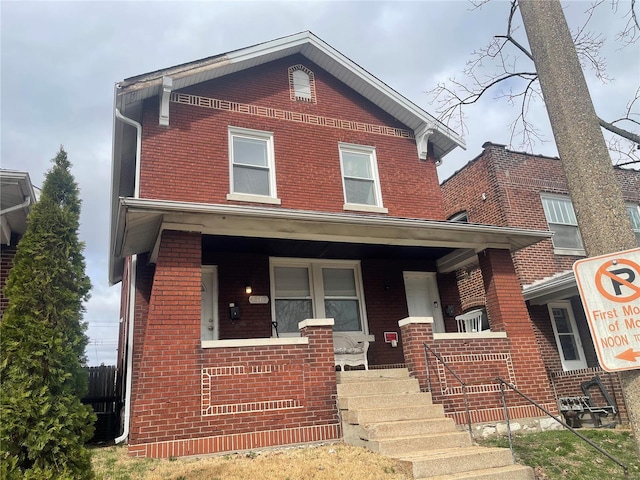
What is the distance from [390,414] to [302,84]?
8.01 metres

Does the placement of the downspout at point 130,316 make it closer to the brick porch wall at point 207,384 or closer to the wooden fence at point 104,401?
the wooden fence at point 104,401

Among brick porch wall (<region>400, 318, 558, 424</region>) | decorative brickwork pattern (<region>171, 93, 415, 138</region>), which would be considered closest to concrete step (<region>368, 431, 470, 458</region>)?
brick porch wall (<region>400, 318, 558, 424</region>)

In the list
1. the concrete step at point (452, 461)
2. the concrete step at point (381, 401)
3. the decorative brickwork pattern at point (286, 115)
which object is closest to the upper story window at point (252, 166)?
the decorative brickwork pattern at point (286, 115)

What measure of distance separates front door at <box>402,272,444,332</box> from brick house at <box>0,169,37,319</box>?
7423 millimetres

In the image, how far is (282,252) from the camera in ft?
31.0

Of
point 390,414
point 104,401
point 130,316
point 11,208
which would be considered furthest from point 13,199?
point 390,414

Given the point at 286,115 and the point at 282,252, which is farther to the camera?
the point at 286,115

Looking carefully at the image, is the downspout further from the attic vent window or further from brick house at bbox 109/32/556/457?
the attic vent window

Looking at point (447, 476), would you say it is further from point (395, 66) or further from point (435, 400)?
point (395, 66)

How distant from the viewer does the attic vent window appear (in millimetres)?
11320

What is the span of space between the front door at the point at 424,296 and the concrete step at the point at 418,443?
15.0ft

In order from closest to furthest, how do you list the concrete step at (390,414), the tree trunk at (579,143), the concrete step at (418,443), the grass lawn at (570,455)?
the tree trunk at (579,143)
the concrete step at (418,443)
the grass lawn at (570,455)
the concrete step at (390,414)

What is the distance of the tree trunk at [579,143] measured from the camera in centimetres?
306

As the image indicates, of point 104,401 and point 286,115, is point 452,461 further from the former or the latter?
point 286,115
